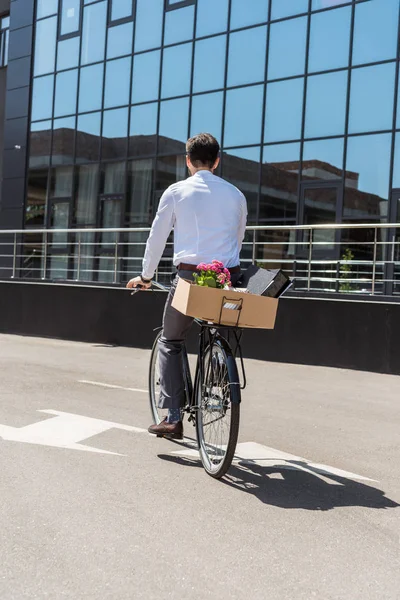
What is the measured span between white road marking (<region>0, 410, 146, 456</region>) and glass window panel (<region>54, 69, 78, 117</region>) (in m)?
19.7

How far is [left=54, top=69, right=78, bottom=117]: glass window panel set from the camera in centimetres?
2384

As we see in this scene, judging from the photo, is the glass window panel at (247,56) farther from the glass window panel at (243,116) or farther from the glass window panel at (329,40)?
the glass window panel at (329,40)

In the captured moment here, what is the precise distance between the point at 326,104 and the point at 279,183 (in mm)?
2240

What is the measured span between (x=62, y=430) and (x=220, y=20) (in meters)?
17.1

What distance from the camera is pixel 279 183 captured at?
1859 centimetres

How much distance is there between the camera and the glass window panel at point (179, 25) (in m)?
20.8

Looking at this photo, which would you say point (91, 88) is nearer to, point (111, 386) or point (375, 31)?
point (375, 31)

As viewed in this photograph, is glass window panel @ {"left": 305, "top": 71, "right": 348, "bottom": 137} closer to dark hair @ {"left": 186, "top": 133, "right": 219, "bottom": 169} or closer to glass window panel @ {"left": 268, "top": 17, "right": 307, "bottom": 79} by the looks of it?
glass window panel @ {"left": 268, "top": 17, "right": 307, "bottom": 79}

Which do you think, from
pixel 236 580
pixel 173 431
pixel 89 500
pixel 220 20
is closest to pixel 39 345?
pixel 173 431

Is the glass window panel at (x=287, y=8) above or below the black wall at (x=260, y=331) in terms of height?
above

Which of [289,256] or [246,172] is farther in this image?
[246,172]

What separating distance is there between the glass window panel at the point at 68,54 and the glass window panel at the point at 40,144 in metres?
1.98

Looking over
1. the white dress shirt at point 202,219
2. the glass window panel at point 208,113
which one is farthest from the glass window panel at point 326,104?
the white dress shirt at point 202,219

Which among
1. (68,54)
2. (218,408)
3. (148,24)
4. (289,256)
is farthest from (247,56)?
(218,408)
